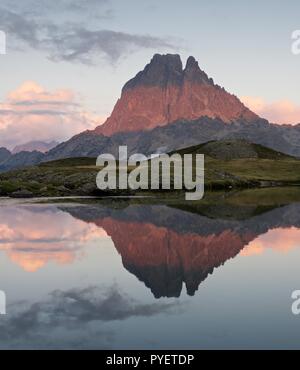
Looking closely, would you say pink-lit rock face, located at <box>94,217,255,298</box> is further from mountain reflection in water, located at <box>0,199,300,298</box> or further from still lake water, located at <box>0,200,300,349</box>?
still lake water, located at <box>0,200,300,349</box>

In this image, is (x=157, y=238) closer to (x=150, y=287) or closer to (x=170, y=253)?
(x=170, y=253)

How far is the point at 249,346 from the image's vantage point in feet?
76.4

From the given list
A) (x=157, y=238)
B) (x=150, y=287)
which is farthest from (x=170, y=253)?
(x=150, y=287)

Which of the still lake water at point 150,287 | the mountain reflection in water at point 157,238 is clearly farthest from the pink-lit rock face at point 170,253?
the still lake water at point 150,287

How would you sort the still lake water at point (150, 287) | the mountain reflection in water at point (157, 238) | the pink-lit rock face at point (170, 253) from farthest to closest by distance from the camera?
the mountain reflection in water at point (157, 238) < the pink-lit rock face at point (170, 253) < the still lake water at point (150, 287)

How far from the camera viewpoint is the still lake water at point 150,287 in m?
25.3

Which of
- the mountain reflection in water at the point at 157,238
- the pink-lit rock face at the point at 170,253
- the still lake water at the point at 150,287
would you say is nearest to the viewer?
the still lake water at the point at 150,287

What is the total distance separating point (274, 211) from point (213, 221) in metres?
24.1

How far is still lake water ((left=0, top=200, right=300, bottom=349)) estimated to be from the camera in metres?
25.3

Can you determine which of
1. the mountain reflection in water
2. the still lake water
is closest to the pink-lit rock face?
the mountain reflection in water

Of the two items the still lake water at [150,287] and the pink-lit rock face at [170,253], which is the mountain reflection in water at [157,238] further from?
the still lake water at [150,287]
